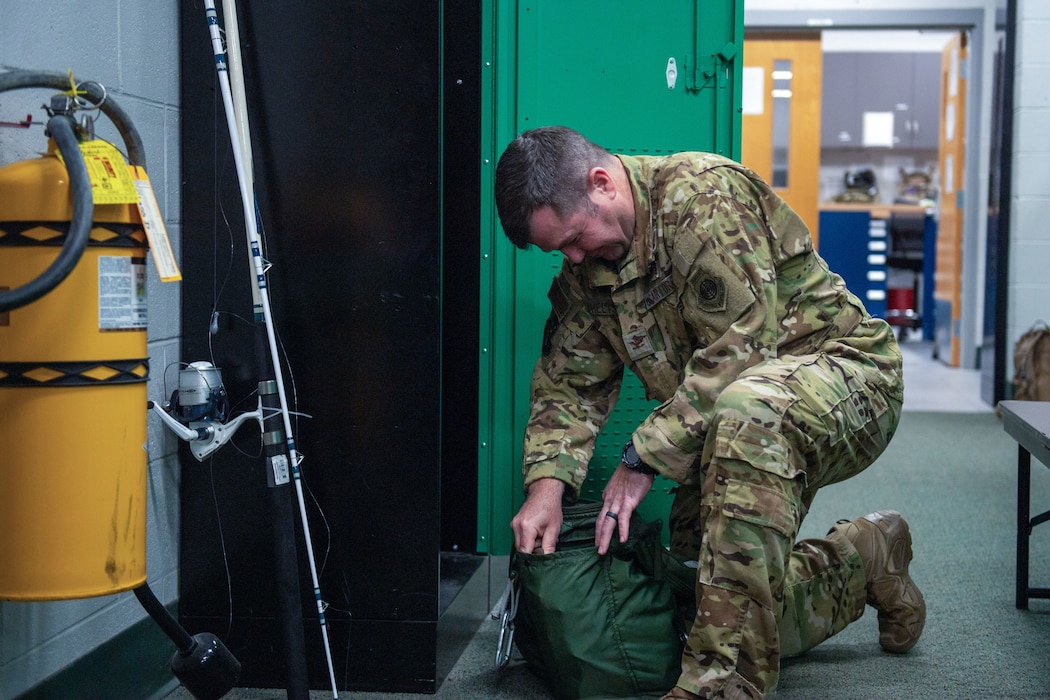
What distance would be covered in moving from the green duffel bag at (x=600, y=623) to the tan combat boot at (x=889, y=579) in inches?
17.5

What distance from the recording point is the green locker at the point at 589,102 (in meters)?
2.02

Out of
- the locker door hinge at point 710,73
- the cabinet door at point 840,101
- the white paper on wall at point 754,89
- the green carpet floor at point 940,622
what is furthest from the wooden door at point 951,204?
the locker door hinge at point 710,73

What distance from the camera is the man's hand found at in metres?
1.60

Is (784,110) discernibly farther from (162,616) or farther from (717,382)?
(162,616)

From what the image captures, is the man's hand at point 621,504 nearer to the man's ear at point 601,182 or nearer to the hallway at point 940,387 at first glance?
the man's ear at point 601,182

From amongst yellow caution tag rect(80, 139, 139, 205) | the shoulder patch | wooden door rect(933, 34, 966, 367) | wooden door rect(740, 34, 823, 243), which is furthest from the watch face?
wooden door rect(933, 34, 966, 367)

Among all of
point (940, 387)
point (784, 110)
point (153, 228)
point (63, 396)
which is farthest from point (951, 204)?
point (63, 396)

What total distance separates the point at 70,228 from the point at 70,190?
0.10 m

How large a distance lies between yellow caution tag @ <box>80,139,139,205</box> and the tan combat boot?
53.9 inches

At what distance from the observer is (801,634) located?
68.7 inches

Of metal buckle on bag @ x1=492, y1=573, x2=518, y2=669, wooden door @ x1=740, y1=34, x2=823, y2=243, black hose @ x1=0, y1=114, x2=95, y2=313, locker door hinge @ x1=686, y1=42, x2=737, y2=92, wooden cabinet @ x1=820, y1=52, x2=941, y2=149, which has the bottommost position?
metal buckle on bag @ x1=492, y1=573, x2=518, y2=669

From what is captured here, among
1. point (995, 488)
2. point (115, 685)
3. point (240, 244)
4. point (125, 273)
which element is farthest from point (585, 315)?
point (995, 488)

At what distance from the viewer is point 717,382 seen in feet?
5.05

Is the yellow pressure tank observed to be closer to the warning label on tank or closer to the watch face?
the warning label on tank
